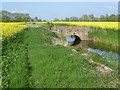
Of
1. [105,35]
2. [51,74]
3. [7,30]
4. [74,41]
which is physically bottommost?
[74,41]

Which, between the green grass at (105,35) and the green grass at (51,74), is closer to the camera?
the green grass at (51,74)

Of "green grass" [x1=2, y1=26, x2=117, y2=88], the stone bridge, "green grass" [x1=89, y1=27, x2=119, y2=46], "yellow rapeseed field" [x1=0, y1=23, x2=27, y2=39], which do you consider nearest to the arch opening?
the stone bridge

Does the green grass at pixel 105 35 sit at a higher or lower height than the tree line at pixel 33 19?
lower

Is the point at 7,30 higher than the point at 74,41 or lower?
higher

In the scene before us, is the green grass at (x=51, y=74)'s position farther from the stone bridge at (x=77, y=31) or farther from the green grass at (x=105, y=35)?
the stone bridge at (x=77, y=31)

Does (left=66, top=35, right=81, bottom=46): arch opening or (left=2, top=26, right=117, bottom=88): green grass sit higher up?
(left=2, top=26, right=117, bottom=88): green grass

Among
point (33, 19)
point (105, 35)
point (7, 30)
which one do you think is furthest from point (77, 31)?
point (33, 19)

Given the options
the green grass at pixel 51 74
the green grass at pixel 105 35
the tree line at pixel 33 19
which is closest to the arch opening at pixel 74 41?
the green grass at pixel 105 35

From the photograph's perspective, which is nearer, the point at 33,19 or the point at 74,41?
the point at 74,41

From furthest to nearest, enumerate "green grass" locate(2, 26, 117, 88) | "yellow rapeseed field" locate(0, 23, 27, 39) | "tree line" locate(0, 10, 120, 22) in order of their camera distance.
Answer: "tree line" locate(0, 10, 120, 22)
"yellow rapeseed field" locate(0, 23, 27, 39)
"green grass" locate(2, 26, 117, 88)

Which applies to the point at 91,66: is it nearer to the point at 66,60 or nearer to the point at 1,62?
the point at 66,60

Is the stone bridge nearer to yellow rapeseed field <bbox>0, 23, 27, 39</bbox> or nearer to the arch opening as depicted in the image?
the arch opening

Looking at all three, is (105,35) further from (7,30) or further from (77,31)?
(7,30)

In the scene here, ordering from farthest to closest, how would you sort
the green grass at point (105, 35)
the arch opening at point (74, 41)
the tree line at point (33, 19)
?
the tree line at point (33, 19) < the arch opening at point (74, 41) < the green grass at point (105, 35)
